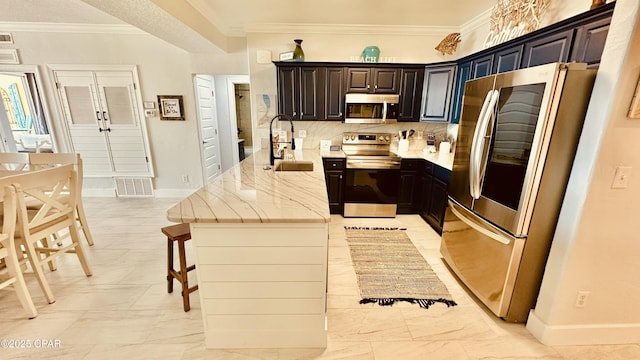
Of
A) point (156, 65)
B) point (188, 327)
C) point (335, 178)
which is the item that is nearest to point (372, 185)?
point (335, 178)

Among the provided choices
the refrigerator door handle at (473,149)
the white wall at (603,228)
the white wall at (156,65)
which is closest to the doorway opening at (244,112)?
the white wall at (156,65)

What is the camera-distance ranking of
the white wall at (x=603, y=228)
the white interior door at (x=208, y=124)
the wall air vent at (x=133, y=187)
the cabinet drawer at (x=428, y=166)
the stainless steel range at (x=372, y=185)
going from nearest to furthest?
the white wall at (x=603, y=228), the cabinet drawer at (x=428, y=166), the stainless steel range at (x=372, y=185), the white interior door at (x=208, y=124), the wall air vent at (x=133, y=187)

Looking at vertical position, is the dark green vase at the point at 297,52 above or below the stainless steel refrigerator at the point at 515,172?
above

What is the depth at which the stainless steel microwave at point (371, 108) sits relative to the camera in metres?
3.57

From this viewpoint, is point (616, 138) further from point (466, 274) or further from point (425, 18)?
point (425, 18)

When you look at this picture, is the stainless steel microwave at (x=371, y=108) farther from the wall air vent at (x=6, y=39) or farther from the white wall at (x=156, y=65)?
the wall air vent at (x=6, y=39)

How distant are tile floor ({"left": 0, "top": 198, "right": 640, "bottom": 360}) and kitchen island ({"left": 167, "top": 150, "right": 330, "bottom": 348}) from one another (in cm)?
16

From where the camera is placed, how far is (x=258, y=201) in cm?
158

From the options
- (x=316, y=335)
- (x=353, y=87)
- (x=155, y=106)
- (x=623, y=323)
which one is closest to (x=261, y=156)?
(x=353, y=87)

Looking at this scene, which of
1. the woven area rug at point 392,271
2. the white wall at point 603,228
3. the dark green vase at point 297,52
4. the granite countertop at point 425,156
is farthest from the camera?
the dark green vase at point 297,52

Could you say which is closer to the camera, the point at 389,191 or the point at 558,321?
the point at 558,321

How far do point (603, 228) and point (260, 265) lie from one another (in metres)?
2.09

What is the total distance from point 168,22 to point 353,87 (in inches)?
92.4

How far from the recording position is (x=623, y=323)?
1694mm
